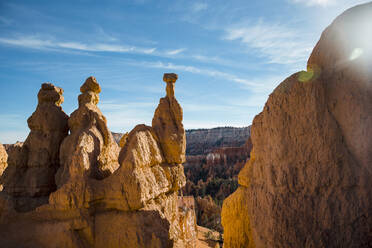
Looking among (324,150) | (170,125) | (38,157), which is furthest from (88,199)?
(324,150)

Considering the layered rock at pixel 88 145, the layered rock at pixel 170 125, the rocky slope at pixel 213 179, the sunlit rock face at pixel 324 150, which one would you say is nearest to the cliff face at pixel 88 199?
the layered rock at pixel 88 145

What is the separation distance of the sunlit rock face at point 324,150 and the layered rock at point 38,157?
18.5 feet

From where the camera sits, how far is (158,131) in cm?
855

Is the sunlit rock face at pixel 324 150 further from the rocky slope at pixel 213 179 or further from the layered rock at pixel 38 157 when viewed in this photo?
the rocky slope at pixel 213 179

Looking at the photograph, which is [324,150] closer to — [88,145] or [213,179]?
[88,145]

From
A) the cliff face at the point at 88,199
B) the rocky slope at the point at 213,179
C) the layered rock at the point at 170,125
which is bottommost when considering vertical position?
the rocky slope at the point at 213,179

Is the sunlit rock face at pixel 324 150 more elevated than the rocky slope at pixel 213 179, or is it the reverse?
the sunlit rock face at pixel 324 150

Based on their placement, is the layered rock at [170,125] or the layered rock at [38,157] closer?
the layered rock at [38,157]

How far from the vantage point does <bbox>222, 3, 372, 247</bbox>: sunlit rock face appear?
3.83 m

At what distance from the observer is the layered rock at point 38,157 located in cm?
643

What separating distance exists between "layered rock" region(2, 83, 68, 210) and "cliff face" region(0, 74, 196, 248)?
29 millimetres

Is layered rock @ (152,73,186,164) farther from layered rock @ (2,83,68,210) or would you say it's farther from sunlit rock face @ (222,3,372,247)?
sunlit rock face @ (222,3,372,247)

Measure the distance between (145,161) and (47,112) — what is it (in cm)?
328

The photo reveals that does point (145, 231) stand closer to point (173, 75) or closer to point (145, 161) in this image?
point (145, 161)
